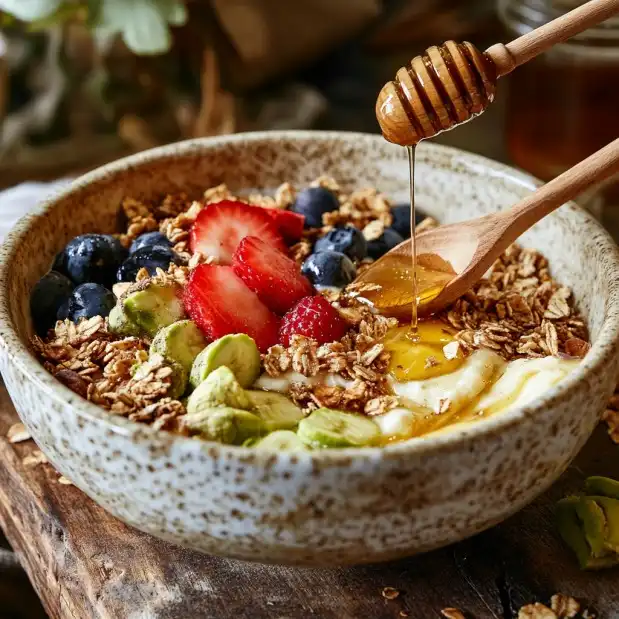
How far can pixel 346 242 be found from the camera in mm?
1267

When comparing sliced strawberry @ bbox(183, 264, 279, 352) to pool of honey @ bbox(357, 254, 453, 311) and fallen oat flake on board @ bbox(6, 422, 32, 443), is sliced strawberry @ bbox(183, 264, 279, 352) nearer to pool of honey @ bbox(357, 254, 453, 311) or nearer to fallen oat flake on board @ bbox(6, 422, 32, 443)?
pool of honey @ bbox(357, 254, 453, 311)

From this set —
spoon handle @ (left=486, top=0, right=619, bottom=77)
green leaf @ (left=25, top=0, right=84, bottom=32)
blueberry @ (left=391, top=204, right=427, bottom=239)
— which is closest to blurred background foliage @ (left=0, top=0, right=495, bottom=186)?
green leaf @ (left=25, top=0, right=84, bottom=32)

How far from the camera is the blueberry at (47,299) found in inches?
46.4

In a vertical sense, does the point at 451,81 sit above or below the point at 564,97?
above

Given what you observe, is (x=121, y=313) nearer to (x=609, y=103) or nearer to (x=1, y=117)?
(x=609, y=103)

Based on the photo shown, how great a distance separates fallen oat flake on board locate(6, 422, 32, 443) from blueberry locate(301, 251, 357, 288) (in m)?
0.43

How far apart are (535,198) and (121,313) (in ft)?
1.68

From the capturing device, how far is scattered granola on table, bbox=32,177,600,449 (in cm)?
97

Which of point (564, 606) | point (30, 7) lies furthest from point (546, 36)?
point (30, 7)

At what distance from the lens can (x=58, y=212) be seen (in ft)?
4.17

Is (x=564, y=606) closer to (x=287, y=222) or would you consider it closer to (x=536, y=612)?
(x=536, y=612)

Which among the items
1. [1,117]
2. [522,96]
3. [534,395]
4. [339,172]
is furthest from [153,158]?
[1,117]

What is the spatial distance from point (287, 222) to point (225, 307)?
0.26m

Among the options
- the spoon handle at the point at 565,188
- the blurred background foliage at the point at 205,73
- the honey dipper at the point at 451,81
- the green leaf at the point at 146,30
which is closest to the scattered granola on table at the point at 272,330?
the spoon handle at the point at 565,188
